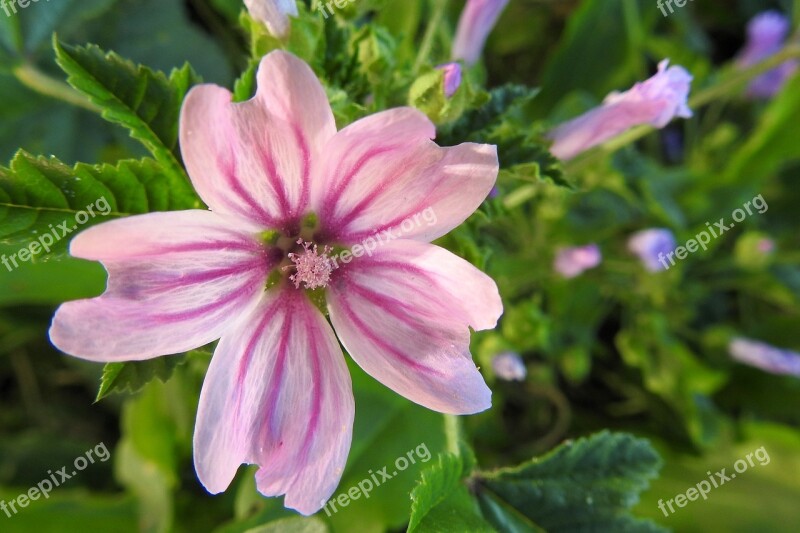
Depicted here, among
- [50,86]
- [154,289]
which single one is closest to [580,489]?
[154,289]

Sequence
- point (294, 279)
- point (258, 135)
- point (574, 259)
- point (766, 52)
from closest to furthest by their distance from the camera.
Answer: point (258, 135), point (294, 279), point (574, 259), point (766, 52)

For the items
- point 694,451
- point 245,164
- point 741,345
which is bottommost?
point 694,451

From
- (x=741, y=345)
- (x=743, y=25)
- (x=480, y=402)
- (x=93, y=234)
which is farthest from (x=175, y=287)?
(x=743, y=25)

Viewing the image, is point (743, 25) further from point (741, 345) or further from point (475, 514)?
point (475, 514)

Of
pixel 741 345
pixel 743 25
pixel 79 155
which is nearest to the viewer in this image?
pixel 79 155

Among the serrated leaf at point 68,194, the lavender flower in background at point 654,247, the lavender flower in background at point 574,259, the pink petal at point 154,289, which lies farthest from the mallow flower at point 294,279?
the lavender flower in background at point 654,247

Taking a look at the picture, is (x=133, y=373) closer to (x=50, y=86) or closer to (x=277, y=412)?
(x=277, y=412)
